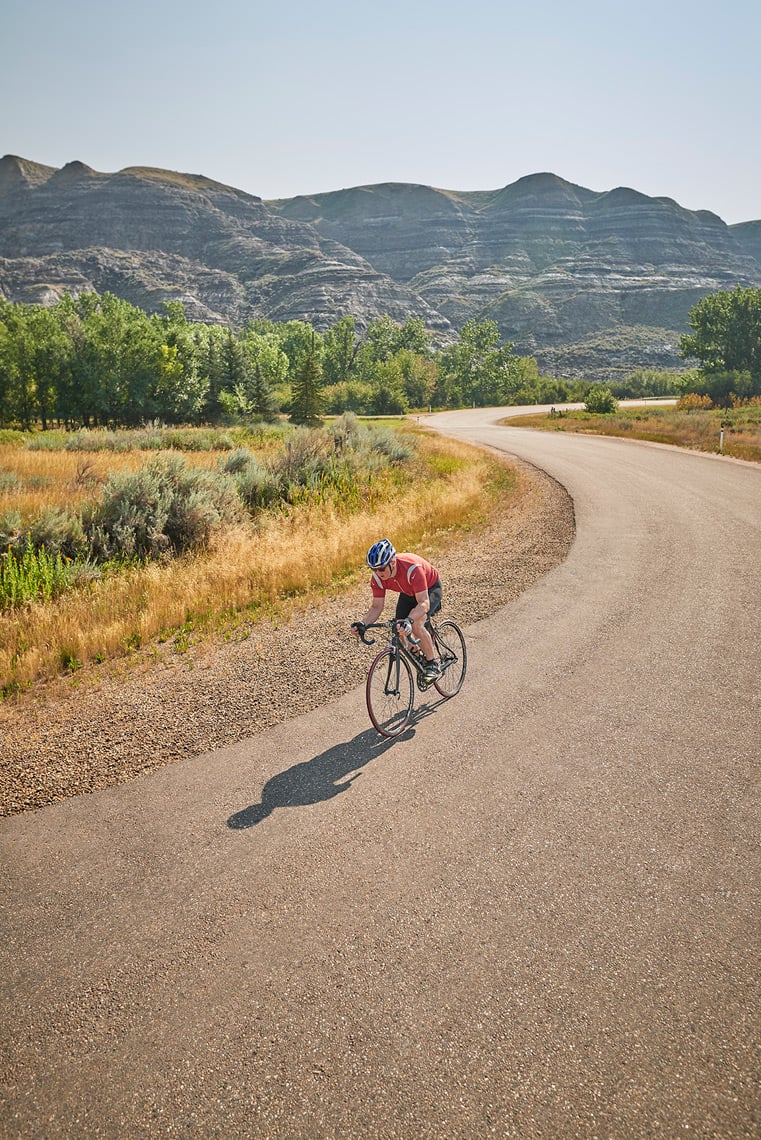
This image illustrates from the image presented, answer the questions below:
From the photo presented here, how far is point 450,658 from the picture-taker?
7039mm

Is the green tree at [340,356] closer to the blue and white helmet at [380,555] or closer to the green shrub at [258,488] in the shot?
the green shrub at [258,488]

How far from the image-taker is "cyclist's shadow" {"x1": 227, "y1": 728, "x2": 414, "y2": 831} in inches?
199

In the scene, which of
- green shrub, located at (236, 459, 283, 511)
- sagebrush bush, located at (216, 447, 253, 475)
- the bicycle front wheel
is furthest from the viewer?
sagebrush bush, located at (216, 447, 253, 475)

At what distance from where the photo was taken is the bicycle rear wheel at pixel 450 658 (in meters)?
7.03

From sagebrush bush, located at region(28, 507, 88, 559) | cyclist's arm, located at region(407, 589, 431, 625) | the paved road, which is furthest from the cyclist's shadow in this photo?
sagebrush bush, located at region(28, 507, 88, 559)

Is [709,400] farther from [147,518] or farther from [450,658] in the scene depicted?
[450,658]

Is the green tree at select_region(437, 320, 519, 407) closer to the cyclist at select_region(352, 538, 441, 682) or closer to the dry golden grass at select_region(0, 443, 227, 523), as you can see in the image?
the dry golden grass at select_region(0, 443, 227, 523)

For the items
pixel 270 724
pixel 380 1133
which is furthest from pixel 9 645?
pixel 380 1133

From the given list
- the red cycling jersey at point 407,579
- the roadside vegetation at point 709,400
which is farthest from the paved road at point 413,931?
the roadside vegetation at point 709,400

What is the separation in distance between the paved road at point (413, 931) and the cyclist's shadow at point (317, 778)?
0.03 meters

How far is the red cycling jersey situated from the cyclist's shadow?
1.55 m

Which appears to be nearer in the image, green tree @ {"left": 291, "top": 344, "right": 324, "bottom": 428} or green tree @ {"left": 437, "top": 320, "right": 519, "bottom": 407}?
green tree @ {"left": 291, "top": 344, "right": 324, "bottom": 428}

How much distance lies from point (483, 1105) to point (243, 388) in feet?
177

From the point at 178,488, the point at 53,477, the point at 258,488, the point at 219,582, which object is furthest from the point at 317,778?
the point at 53,477
